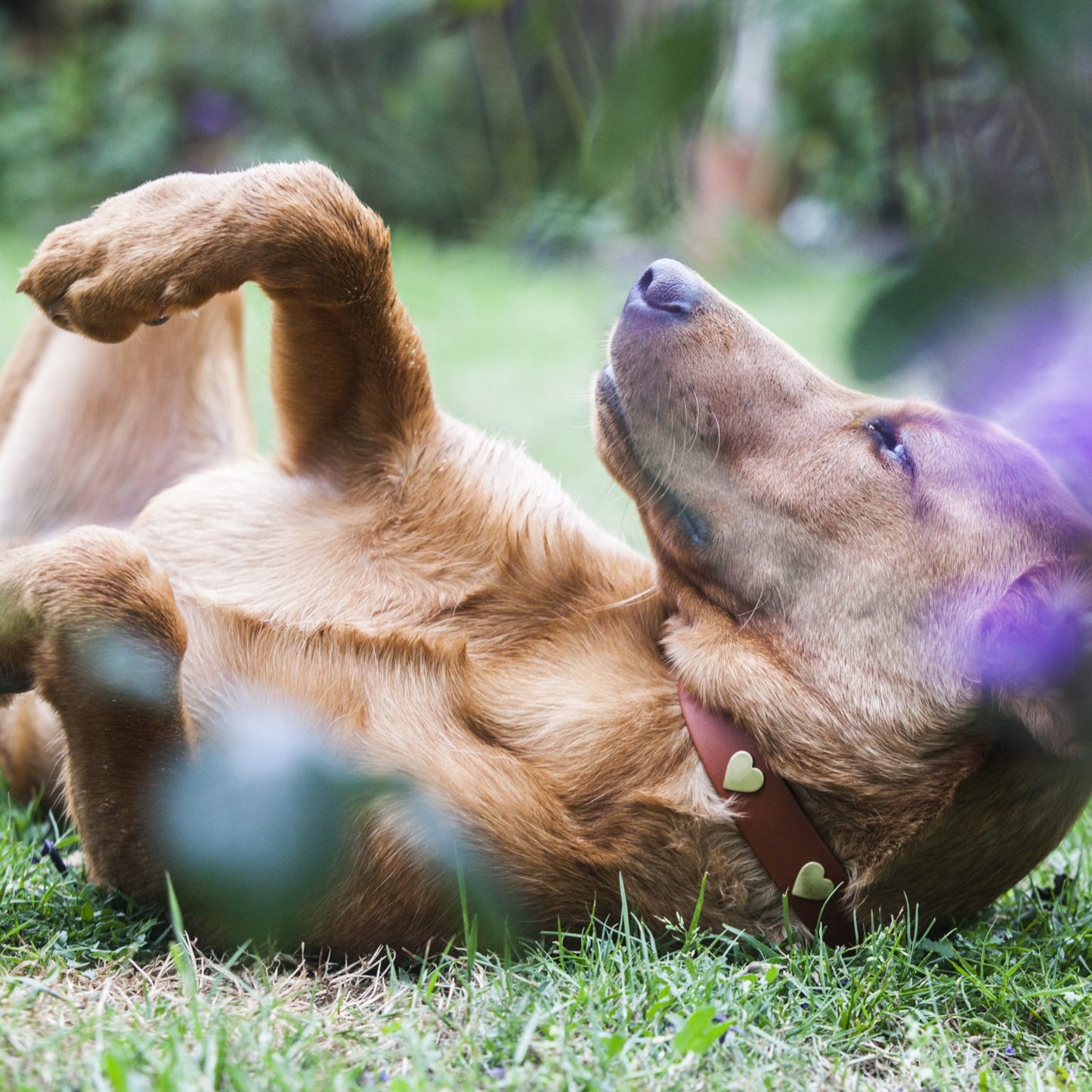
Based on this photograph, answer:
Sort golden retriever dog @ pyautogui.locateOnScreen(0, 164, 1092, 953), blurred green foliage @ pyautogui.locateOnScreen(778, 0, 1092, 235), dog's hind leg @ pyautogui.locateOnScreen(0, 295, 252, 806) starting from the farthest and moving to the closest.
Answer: dog's hind leg @ pyautogui.locateOnScreen(0, 295, 252, 806)
golden retriever dog @ pyautogui.locateOnScreen(0, 164, 1092, 953)
blurred green foliage @ pyautogui.locateOnScreen(778, 0, 1092, 235)

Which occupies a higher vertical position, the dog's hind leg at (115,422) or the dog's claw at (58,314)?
the dog's claw at (58,314)

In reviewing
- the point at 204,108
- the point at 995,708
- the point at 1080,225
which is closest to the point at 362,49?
the point at 1080,225

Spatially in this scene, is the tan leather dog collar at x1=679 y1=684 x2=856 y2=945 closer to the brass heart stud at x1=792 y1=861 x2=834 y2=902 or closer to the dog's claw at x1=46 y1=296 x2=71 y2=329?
the brass heart stud at x1=792 y1=861 x2=834 y2=902

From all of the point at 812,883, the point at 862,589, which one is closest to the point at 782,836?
the point at 812,883

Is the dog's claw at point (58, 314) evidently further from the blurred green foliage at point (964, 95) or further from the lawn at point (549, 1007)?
the blurred green foliage at point (964, 95)

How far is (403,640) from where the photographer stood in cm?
243

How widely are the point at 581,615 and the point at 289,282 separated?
3.11ft

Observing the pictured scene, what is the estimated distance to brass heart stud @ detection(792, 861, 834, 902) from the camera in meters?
2.25

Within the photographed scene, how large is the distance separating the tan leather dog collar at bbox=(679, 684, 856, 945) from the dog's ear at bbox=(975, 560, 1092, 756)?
1.39ft

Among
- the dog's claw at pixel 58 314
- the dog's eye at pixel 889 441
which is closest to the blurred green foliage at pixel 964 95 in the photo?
the dog's eye at pixel 889 441

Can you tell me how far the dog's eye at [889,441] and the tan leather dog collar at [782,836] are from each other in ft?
Result: 2.32

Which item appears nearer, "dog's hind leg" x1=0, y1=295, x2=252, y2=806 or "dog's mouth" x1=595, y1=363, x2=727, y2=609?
"dog's mouth" x1=595, y1=363, x2=727, y2=609

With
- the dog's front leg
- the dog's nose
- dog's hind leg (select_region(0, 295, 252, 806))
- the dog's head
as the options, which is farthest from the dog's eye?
dog's hind leg (select_region(0, 295, 252, 806))

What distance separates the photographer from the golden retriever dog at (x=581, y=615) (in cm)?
215
